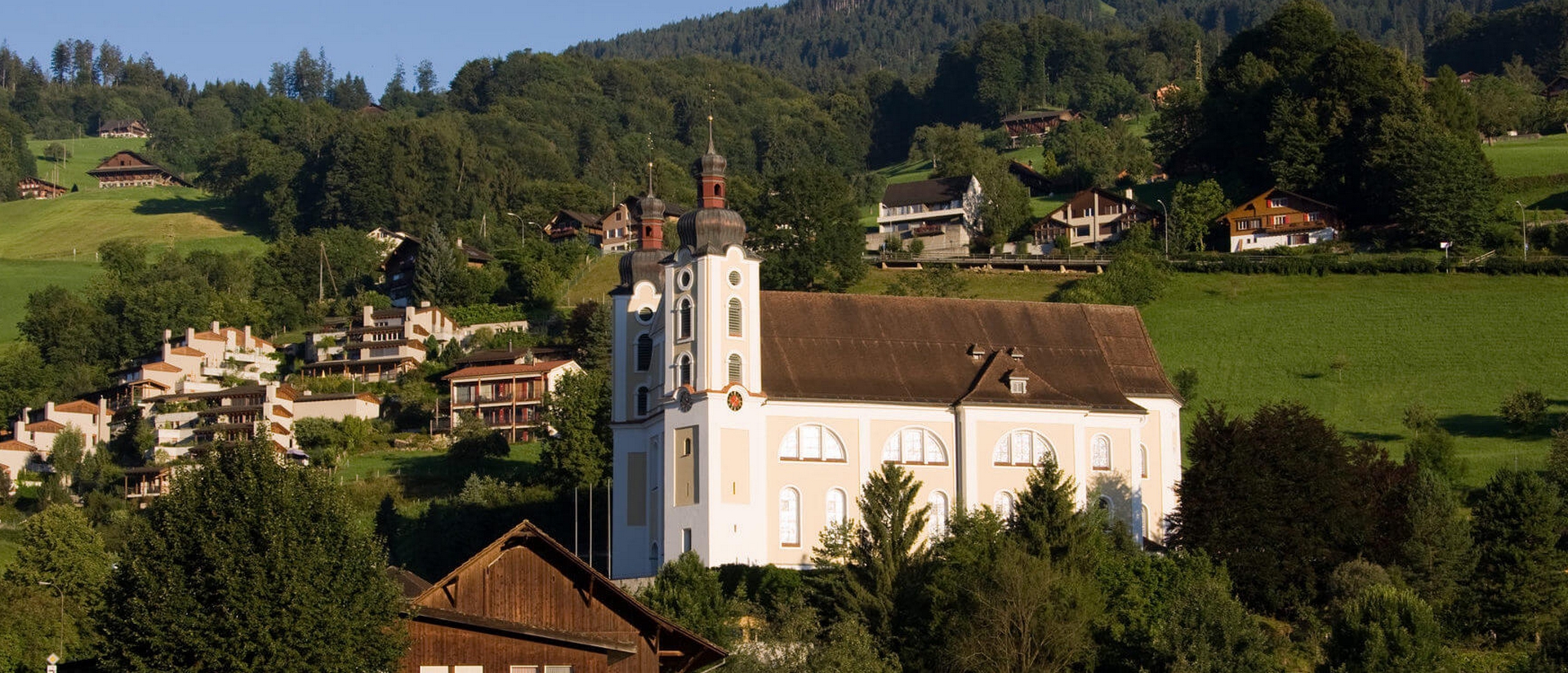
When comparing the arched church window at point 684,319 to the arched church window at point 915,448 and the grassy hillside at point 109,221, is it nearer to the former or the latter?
the arched church window at point 915,448

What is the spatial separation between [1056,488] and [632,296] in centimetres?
1737

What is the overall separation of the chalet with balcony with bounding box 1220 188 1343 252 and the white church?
46064mm

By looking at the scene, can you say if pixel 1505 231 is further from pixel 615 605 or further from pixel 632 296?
pixel 615 605

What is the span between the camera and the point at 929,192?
13712cm

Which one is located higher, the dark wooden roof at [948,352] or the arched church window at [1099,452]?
the dark wooden roof at [948,352]

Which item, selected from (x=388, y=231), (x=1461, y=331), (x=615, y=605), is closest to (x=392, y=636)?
(x=615, y=605)

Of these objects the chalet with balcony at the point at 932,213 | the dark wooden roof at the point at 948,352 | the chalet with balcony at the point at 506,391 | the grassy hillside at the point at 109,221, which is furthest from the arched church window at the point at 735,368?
the grassy hillside at the point at 109,221

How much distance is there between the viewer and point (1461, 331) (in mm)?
89438

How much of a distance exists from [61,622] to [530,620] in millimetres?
26674

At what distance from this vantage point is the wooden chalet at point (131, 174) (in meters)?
193

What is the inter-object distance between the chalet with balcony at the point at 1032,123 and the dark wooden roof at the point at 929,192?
45507 mm

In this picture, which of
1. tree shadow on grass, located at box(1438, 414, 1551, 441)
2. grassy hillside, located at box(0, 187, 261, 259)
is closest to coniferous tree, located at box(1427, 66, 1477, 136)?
tree shadow on grass, located at box(1438, 414, 1551, 441)

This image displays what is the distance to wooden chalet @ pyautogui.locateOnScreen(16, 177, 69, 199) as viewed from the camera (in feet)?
616

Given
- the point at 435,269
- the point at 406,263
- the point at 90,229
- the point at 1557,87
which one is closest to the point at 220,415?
the point at 435,269
